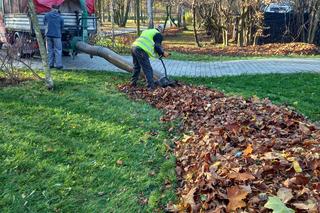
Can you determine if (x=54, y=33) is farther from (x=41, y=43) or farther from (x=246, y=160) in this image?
(x=246, y=160)

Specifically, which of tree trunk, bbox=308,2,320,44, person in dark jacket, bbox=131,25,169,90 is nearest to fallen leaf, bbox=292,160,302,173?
person in dark jacket, bbox=131,25,169,90

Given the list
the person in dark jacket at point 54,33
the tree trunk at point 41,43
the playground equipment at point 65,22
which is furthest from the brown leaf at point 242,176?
the person in dark jacket at point 54,33

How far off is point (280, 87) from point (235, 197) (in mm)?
7292

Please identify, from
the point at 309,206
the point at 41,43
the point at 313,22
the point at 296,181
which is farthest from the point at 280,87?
the point at 313,22

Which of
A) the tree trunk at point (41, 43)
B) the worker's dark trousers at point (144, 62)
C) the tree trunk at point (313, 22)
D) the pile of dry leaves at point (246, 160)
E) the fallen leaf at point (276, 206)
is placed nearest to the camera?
the fallen leaf at point (276, 206)

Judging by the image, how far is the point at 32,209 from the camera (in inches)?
165

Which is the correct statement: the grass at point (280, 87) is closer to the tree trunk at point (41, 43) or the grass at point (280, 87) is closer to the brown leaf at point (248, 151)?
the brown leaf at point (248, 151)

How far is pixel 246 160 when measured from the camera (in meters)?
4.46

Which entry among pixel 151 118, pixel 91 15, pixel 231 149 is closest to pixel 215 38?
pixel 91 15

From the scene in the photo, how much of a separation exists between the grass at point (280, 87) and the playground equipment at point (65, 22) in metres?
3.87

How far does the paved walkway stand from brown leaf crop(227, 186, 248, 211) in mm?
8504

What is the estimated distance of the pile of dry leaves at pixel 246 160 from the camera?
143 inches

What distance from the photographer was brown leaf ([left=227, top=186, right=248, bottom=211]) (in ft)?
11.7

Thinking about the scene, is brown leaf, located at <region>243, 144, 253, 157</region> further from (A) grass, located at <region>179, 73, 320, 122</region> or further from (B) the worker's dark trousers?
(B) the worker's dark trousers
